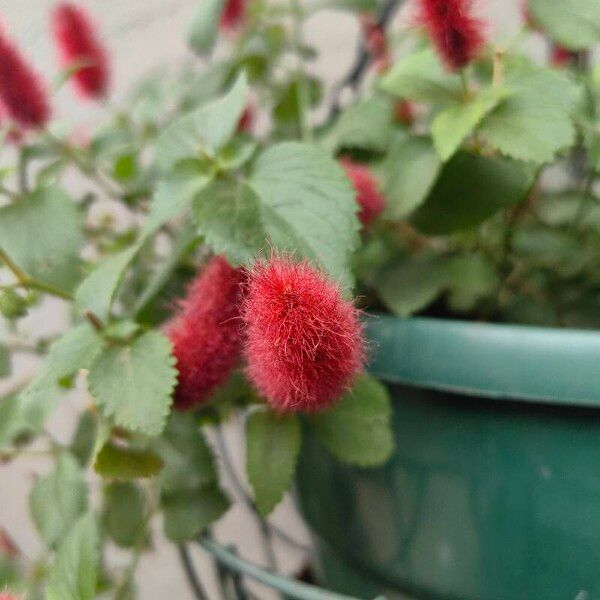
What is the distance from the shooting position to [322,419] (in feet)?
0.83

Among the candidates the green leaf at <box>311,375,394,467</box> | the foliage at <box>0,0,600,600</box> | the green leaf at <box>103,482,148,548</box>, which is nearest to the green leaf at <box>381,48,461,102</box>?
the foliage at <box>0,0,600,600</box>

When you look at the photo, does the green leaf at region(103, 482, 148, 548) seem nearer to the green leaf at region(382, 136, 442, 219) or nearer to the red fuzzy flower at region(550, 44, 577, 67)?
the green leaf at region(382, 136, 442, 219)

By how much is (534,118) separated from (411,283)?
85 mm

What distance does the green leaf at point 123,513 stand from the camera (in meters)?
0.32

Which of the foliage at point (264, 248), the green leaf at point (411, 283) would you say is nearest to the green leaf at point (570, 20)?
the foliage at point (264, 248)

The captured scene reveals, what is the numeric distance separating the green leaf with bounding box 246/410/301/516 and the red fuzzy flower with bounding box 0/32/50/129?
19 centimetres

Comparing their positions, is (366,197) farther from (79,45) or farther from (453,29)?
(79,45)

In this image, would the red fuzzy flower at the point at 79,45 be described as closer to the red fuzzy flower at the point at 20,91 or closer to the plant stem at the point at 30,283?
the red fuzzy flower at the point at 20,91

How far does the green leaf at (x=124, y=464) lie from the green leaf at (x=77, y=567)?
0.09ft

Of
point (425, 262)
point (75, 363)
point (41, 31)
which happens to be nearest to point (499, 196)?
point (425, 262)

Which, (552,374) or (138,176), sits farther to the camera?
(138,176)

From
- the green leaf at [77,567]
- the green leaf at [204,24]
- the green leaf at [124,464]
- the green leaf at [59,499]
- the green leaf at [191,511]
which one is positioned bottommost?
the green leaf at [191,511]

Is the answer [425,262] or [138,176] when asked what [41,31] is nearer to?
[138,176]

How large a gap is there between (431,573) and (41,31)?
1.56 feet
